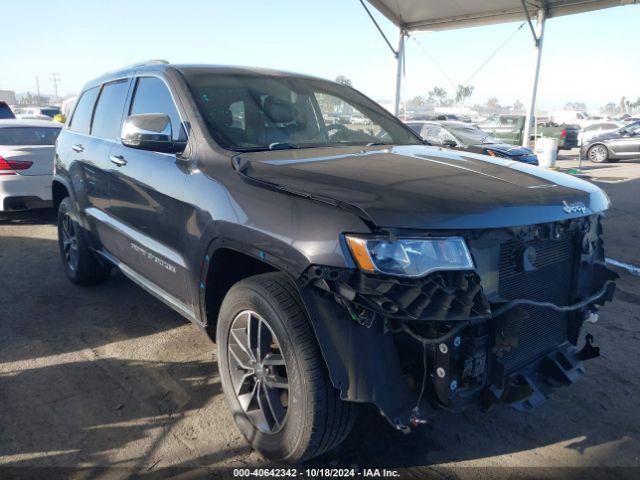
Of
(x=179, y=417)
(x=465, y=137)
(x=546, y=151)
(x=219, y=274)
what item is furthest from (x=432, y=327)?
(x=546, y=151)

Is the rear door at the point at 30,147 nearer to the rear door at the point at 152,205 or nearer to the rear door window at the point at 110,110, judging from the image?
the rear door window at the point at 110,110

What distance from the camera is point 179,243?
3.03 m

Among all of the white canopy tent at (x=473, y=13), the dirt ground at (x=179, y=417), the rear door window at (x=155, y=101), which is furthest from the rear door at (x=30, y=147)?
the white canopy tent at (x=473, y=13)

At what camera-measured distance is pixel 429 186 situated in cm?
230

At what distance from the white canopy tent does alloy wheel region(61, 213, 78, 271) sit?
459 inches

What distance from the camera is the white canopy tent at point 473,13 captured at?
514 inches

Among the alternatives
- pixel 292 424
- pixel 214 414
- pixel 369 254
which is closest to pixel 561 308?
pixel 369 254

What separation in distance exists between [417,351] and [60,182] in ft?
13.8

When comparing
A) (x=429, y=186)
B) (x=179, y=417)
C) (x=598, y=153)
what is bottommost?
(x=179, y=417)

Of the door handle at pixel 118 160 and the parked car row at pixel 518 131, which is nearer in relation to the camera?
the door handle at pixel 118 160

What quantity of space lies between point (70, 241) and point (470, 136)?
368 inches

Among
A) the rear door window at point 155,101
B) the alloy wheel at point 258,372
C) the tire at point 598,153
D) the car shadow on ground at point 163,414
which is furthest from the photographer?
the tire at point 598,153

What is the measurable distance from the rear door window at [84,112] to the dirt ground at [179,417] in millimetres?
1670

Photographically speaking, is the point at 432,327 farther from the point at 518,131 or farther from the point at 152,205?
the point at 518,131
